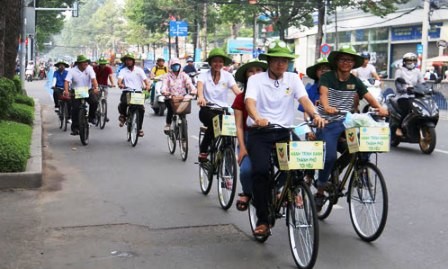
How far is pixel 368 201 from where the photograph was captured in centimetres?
577

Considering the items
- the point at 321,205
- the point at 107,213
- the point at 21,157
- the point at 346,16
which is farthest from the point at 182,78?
the point at 346,16

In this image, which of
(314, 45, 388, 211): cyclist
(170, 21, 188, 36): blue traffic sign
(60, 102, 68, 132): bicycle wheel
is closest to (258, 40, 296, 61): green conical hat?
(314, 45, 388, 211): cyclist

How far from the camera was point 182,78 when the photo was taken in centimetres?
1075

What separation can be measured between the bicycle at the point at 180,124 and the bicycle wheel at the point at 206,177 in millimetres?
2272

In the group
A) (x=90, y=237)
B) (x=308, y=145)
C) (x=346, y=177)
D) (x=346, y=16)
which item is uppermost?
(x=346, y=16)

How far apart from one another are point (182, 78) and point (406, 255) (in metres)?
6.12

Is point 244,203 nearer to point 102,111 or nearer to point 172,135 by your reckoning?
point 172,135

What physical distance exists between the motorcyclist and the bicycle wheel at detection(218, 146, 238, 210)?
5632mm

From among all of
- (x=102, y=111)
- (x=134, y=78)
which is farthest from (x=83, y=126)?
(x=102, y=111)

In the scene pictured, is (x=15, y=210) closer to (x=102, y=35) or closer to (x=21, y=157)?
(x=21, y=157)

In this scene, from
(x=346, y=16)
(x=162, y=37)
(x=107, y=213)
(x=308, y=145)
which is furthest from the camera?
(x=162, y=37)

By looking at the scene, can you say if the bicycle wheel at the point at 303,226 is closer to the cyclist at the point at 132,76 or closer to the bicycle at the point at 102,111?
the cyclist at the point at 132,76

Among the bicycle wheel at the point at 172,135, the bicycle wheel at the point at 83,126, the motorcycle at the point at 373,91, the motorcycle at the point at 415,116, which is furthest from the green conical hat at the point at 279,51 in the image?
the motorcycle at the point at 373,91

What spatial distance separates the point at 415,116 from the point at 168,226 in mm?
6565
